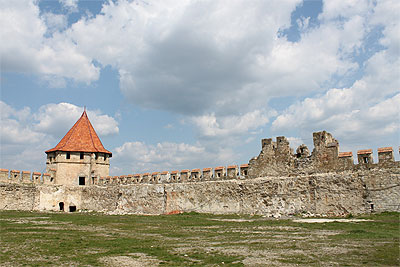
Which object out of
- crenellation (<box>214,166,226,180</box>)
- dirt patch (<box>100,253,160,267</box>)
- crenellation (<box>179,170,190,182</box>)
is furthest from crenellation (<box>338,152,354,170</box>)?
dirt patch (<box>100,253,160,267</box>)

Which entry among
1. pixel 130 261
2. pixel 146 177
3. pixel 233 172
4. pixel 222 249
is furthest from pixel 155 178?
pixel 130 261

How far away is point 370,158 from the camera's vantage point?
16.3 meters

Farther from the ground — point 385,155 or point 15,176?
point 15,176

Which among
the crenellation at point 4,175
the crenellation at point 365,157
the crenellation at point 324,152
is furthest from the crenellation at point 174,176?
the crenellation at point 4,175

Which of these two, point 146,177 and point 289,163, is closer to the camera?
point 289,163

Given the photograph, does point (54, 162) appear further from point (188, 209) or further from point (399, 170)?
point (399, 170)

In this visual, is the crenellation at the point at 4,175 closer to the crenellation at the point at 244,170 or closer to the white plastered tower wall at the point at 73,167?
the white plastered tower wall at the point at 73,167

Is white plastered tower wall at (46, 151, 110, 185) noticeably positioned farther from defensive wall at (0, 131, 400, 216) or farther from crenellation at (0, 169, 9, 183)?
crenellation at (0, 169, 9, 183)

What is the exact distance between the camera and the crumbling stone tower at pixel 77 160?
30922 mm

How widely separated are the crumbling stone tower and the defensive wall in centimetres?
140

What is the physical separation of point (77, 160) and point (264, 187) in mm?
19744

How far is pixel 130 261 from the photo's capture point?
21.4 feet

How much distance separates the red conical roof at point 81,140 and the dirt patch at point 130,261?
26.4m

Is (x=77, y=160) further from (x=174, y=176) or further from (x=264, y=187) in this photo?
(x=264, y=187)
